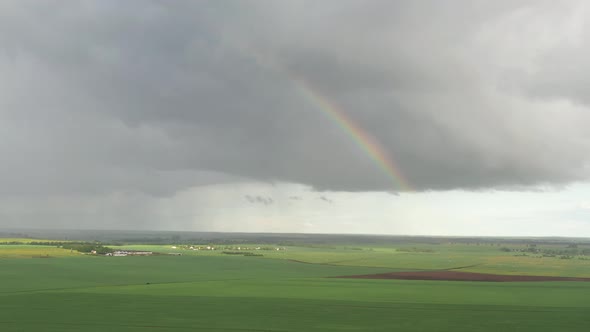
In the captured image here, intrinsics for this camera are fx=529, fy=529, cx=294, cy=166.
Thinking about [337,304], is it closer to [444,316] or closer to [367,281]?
[444,316]

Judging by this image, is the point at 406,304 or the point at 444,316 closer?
the point at 444,316

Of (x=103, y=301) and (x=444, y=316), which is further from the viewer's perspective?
(x=103, y=301)

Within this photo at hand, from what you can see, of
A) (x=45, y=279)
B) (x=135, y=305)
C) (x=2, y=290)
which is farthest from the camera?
(x=45, y=279)

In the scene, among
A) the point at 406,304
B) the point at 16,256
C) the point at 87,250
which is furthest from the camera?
the point at 87,250

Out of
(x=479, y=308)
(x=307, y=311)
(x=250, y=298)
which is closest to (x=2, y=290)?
(x=250, y=298)

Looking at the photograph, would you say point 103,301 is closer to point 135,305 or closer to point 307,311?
point 135,305

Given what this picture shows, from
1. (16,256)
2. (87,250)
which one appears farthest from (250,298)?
(87,250)

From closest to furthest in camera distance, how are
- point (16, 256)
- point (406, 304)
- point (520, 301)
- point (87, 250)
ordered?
point (406, 304)
point (520, 301)
point (16, 256)
point (87, 250)

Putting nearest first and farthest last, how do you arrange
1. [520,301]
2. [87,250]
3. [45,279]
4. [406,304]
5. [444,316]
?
[444,316] → [406,304] → [520,301] → [45,279] → [87,250]

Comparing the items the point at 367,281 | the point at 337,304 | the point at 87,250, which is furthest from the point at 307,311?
the point at 87,250
